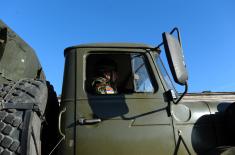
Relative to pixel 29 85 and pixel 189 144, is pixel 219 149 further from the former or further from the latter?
pixel 29 85

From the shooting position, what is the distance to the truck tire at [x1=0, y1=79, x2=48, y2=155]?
295cm

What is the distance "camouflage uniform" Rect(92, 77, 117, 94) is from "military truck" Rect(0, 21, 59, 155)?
1.62ft

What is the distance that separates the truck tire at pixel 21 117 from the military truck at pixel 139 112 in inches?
10.1

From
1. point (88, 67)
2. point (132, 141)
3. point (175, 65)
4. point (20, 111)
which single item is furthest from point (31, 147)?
point (175, 65)

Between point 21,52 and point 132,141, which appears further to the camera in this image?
point 21,52

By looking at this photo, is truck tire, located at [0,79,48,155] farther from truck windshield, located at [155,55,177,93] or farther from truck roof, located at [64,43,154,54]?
truck windshield, located at [155,55,177,93]

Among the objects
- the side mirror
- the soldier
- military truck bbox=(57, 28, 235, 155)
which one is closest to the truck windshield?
military truck bbox=(57, 28, 235, 155)

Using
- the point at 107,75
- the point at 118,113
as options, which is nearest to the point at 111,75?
the point at 107,75

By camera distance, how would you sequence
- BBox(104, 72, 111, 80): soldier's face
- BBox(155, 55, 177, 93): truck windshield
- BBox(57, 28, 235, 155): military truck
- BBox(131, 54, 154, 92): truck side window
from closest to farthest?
1. BBox(57, 28, 235, 155): military truck
2. BBox(131, 54, 154, 92): truck side window
3. BBox(155, 55, 177, 93): truck windshield
4. BBox(104, 72, 111, 80): soldier's face

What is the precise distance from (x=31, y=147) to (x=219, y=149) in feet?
5.08

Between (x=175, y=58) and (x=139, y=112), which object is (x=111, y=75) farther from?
(x=175, y=58)

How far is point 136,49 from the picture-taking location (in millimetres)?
3859

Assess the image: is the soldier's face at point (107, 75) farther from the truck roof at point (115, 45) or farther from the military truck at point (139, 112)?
the truck roof at point (115, 45)

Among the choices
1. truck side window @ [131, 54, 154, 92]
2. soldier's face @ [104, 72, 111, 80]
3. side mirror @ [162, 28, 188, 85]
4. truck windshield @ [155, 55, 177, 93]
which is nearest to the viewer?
side mirror @ [162, 28, 188, 85]
